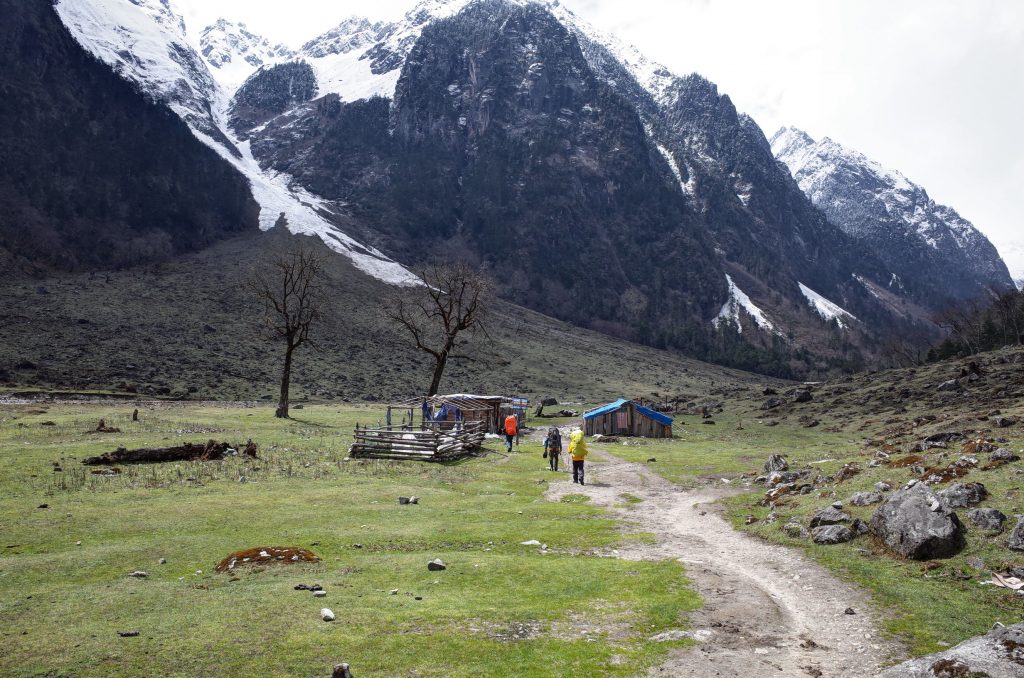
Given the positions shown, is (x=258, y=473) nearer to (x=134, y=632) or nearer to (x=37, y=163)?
(x=134, y=632)

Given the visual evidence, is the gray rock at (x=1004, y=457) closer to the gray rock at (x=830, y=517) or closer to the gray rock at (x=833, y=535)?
the gray rock at (x=830, y=517)

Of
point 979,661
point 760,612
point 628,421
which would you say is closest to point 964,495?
point 760,612

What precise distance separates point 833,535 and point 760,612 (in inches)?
237

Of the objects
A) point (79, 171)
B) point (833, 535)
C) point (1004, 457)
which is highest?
point (79, 171)

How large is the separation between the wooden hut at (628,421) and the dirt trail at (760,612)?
3633 cm

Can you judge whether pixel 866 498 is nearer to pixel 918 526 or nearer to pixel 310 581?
pixel 918 526

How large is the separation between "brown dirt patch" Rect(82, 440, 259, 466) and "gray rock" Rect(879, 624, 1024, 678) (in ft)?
98.8

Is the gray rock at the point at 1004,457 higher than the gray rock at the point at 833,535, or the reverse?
the gray rock at the point at 1004,457

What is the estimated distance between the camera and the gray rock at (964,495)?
1641 cm

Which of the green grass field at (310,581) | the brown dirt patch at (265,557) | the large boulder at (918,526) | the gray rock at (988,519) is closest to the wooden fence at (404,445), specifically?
the green grass field at (310,581)

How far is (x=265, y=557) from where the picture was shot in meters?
15.2

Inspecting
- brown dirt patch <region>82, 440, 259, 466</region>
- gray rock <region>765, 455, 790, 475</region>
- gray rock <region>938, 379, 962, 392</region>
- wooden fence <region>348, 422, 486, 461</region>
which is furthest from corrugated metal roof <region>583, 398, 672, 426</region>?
brown dirt patch <region>82, 440, 259, 466</region>

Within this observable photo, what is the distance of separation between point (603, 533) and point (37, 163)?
202739mm

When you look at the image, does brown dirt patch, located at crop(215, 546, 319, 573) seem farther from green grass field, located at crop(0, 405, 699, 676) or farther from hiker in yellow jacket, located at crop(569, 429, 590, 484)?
hiker in yellow jacket, located at crop(569, 429, 590, 484)
